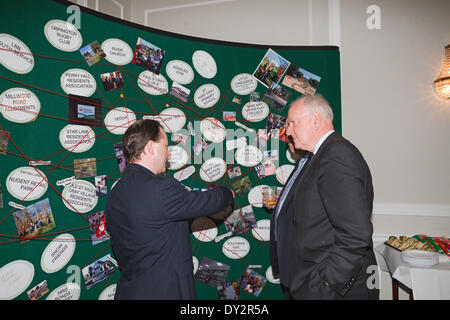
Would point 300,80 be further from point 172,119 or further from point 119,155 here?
point 119,155

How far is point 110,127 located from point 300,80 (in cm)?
159

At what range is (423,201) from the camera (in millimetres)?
2719

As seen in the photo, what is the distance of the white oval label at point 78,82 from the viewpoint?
5.27 ft

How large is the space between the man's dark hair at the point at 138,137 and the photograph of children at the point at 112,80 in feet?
1.78

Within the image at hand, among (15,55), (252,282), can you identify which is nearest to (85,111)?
(15,55)

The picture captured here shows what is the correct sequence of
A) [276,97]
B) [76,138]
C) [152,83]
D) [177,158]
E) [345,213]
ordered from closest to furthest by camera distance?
[345,213]
[76,138]
[152,83]
[177,158]
[276,97]

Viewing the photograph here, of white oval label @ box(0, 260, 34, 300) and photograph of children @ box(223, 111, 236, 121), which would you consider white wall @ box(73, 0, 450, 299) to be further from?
white oval label @ box(0, 260, 34, 300)

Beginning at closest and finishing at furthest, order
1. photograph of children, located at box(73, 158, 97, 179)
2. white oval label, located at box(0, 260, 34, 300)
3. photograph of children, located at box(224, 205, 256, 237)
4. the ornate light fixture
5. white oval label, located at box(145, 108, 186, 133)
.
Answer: white oval label, located at box(0, 260, 34, 300) → photograph of children, located at box(73, 158, 97, 179) → white oval label, located at box(145, 108, 186, 133) → photograph of children, located at box(224, 205, 256, 237) → the ornate light fixture

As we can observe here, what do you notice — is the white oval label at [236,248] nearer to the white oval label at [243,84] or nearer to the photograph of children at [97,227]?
the photograph of children at [97,227]

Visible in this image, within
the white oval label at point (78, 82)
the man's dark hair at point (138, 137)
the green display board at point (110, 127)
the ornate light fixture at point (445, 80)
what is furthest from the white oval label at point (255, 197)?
the ornate light fixture at point (445, 80)

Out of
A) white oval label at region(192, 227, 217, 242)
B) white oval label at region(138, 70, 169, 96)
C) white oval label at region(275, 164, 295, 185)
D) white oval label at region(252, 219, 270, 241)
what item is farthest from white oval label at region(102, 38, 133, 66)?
white oval label at region(252, 219, 270, 241)

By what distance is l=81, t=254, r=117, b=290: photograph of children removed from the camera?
1691 mm

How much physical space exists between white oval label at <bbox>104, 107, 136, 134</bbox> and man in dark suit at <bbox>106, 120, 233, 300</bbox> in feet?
1.50

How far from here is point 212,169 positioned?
225 centimetres
